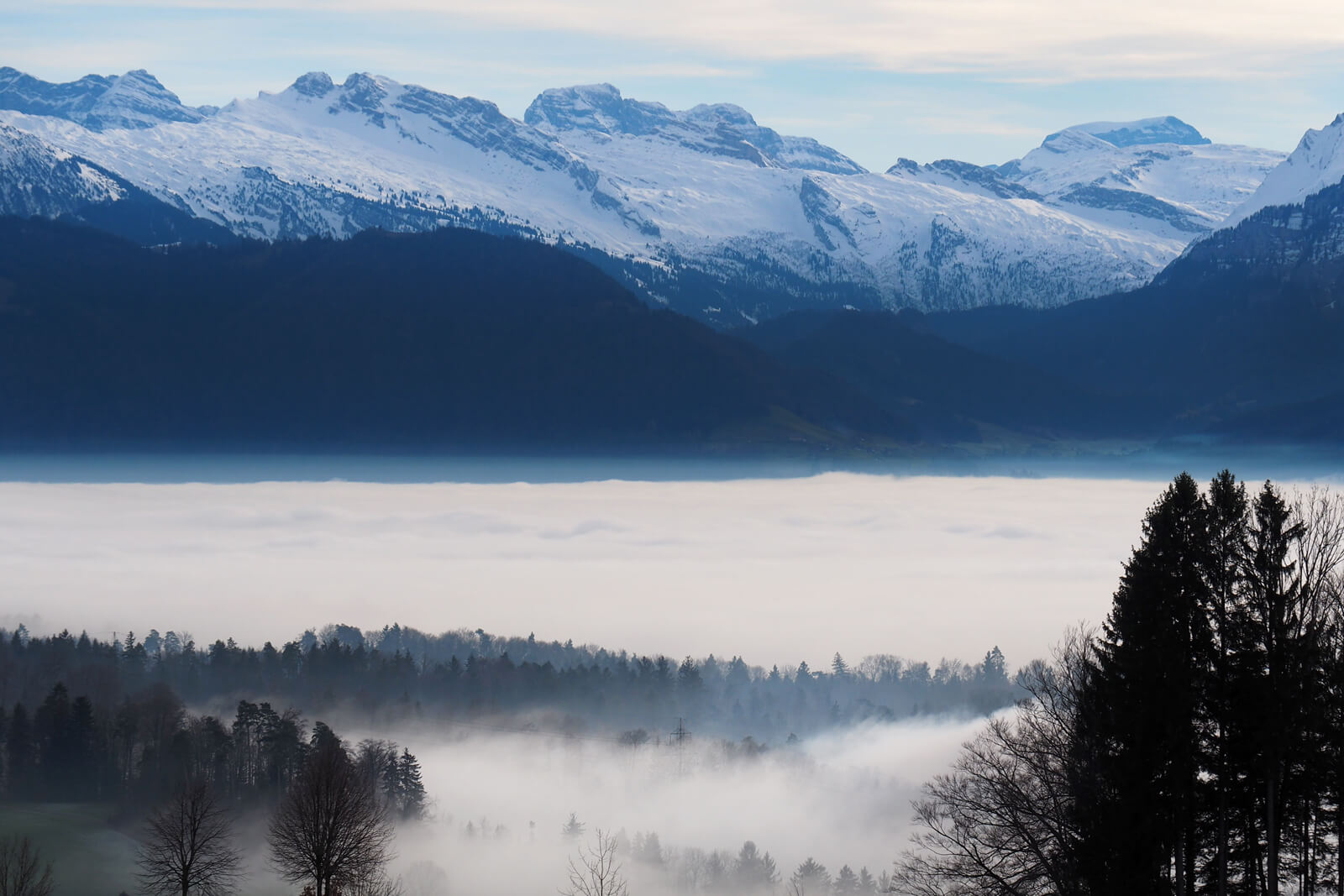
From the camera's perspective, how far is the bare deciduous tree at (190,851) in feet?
291

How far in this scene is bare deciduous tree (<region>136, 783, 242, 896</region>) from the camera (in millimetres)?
88750

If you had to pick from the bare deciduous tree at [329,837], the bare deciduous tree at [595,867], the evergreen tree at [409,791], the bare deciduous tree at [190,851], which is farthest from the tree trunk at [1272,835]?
the evergreen tree at [409,791]

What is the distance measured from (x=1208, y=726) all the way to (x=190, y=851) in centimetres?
5302

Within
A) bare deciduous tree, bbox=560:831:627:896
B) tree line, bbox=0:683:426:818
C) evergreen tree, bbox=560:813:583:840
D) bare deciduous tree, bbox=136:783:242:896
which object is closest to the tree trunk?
bare deciduous tree, bbox=136:783:242:896

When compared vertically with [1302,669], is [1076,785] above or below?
below

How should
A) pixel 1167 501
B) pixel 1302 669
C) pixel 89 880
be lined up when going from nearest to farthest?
pixel 1302 669 < pixel 1167 501 < pixel 89 880

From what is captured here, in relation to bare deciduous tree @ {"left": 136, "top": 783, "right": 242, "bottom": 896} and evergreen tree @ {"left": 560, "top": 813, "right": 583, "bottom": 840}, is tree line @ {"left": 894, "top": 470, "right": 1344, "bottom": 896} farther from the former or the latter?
evergreen tree @ {"left": 560, "top": 813, "right": 583, "bottom": 840}

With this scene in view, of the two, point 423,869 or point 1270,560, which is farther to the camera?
point 423,869

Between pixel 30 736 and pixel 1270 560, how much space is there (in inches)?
5414

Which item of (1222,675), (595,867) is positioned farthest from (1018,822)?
(595,867)

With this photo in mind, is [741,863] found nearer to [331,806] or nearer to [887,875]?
[887,875]

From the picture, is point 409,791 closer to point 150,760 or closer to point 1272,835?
point 150,760

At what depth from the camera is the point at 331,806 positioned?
8738 centimetres

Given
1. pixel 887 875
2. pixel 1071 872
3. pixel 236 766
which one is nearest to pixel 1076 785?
pixel 1071 872
